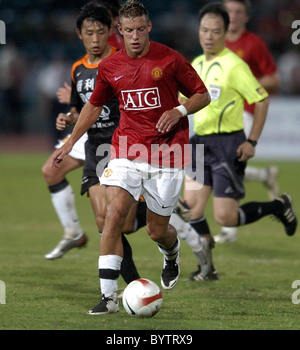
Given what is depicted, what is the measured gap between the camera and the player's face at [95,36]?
6.61 meters

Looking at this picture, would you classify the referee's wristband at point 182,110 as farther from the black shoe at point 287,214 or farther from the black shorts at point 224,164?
the black shoe at point 287,214

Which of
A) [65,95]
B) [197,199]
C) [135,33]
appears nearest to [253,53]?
[197,199]

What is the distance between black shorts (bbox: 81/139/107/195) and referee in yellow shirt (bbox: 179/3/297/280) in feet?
4.31

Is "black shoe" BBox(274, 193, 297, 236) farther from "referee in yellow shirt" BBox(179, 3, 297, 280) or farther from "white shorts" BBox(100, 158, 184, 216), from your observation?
"white shorts" BBox(100, 158, 184, 216)

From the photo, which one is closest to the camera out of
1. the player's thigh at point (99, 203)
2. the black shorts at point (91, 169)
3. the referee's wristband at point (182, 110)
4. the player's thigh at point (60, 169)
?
the referee's wristband at point (182, 110)

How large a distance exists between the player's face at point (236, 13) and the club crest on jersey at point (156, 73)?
413cm

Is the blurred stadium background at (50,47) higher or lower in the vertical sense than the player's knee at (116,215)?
lower

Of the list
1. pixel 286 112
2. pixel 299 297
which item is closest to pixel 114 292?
pixel 299 297

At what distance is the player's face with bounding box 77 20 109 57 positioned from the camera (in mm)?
6613

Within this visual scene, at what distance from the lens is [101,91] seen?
598cm

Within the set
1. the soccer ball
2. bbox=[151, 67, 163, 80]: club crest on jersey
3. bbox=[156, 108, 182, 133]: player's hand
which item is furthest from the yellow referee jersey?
the soccer ball

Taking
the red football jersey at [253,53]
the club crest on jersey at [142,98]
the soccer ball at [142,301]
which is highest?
the club crest on jersey at [142,98]

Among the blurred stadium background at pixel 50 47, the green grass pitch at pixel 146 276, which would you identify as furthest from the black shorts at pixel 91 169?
the blurred stadium background at pixel 50 47

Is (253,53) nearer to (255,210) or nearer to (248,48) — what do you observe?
(248,48)
